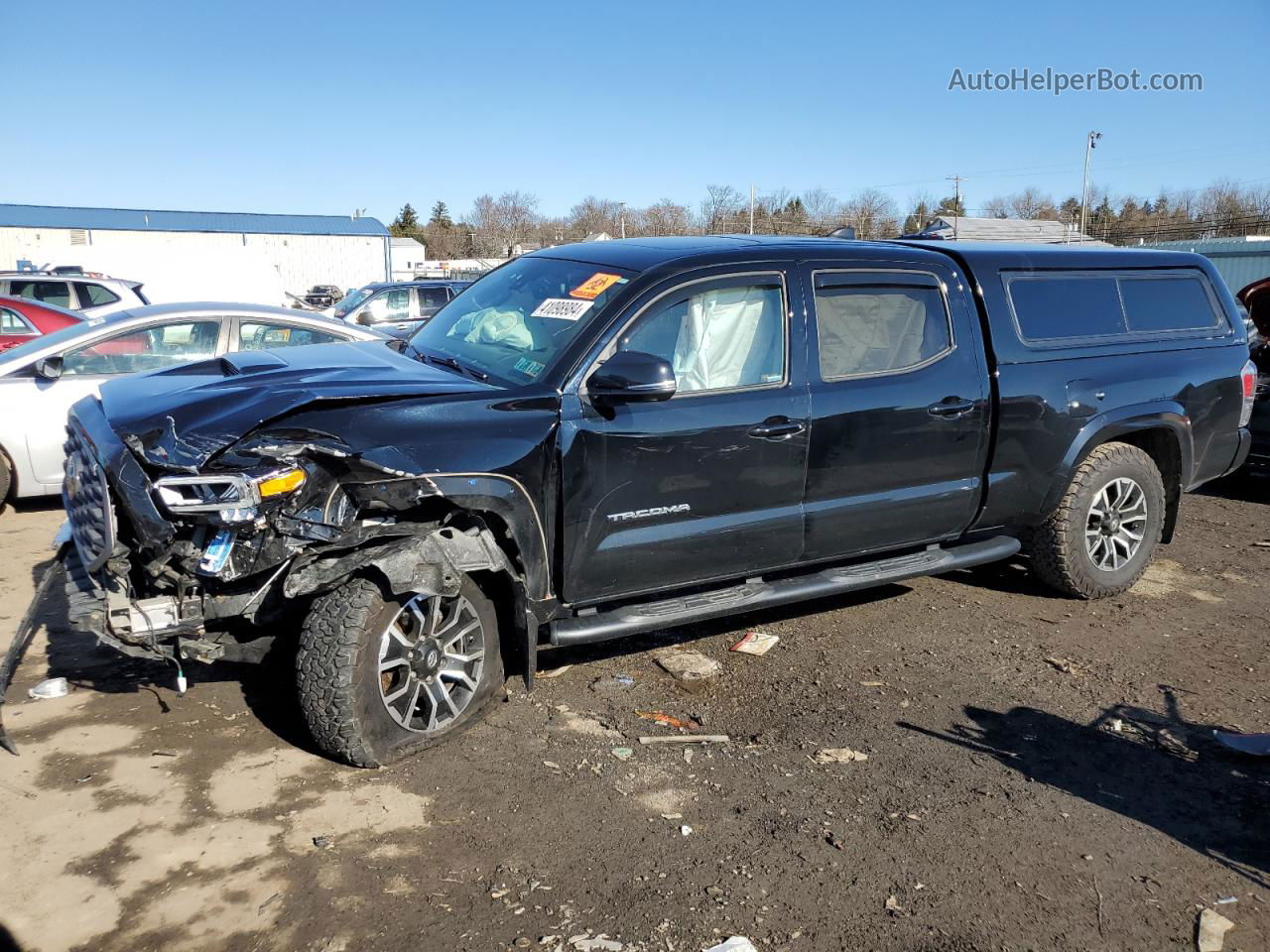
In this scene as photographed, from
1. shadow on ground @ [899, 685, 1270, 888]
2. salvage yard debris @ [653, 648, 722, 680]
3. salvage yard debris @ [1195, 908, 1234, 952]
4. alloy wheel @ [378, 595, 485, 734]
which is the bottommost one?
salvage yard debris @ [1195, 908, 1234, 952]

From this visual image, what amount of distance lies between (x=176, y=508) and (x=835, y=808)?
2.64 meters

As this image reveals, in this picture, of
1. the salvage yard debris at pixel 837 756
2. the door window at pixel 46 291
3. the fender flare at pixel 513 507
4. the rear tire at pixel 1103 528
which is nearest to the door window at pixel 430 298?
the door window at pixel 46 291

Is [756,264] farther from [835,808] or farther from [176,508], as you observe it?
[176,508]

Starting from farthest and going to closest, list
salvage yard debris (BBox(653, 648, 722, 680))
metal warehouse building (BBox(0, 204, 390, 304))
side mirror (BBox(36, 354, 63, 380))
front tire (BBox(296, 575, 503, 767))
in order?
metal warehouse building (BBox(0, 204, 390, 304)), side mirror (BBox(36, 354, 63, 380)), salvage yard debris (BBox(653, 648, 722, 680)), front tire (BBox(296, 575, 503, 767))

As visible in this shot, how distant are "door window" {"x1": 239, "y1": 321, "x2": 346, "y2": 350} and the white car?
10.0m

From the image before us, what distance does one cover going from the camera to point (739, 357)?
14.3ft

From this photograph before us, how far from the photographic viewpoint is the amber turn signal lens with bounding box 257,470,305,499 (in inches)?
132

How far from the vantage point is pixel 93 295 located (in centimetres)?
1683

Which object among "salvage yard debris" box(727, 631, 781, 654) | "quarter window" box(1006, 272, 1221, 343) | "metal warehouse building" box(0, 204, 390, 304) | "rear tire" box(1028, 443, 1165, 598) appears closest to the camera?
"salvage yard debris" box(727, 631, 781, 654)

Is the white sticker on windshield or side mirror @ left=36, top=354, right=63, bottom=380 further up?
the white sticker on windshield

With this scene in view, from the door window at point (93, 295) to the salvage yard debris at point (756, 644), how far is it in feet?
50.4

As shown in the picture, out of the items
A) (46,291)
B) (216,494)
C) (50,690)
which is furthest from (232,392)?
(46,291)

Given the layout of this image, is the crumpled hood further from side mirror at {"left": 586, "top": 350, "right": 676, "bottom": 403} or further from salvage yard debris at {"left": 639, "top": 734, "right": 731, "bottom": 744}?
salvage yard debris at {"left": 639, "top": 734, "right": 731, "bottom": 744}

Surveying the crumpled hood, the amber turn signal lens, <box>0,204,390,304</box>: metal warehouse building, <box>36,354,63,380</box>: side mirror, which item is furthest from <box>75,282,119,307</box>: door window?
<box>0,204,390,304</box>: metal warehouse building
